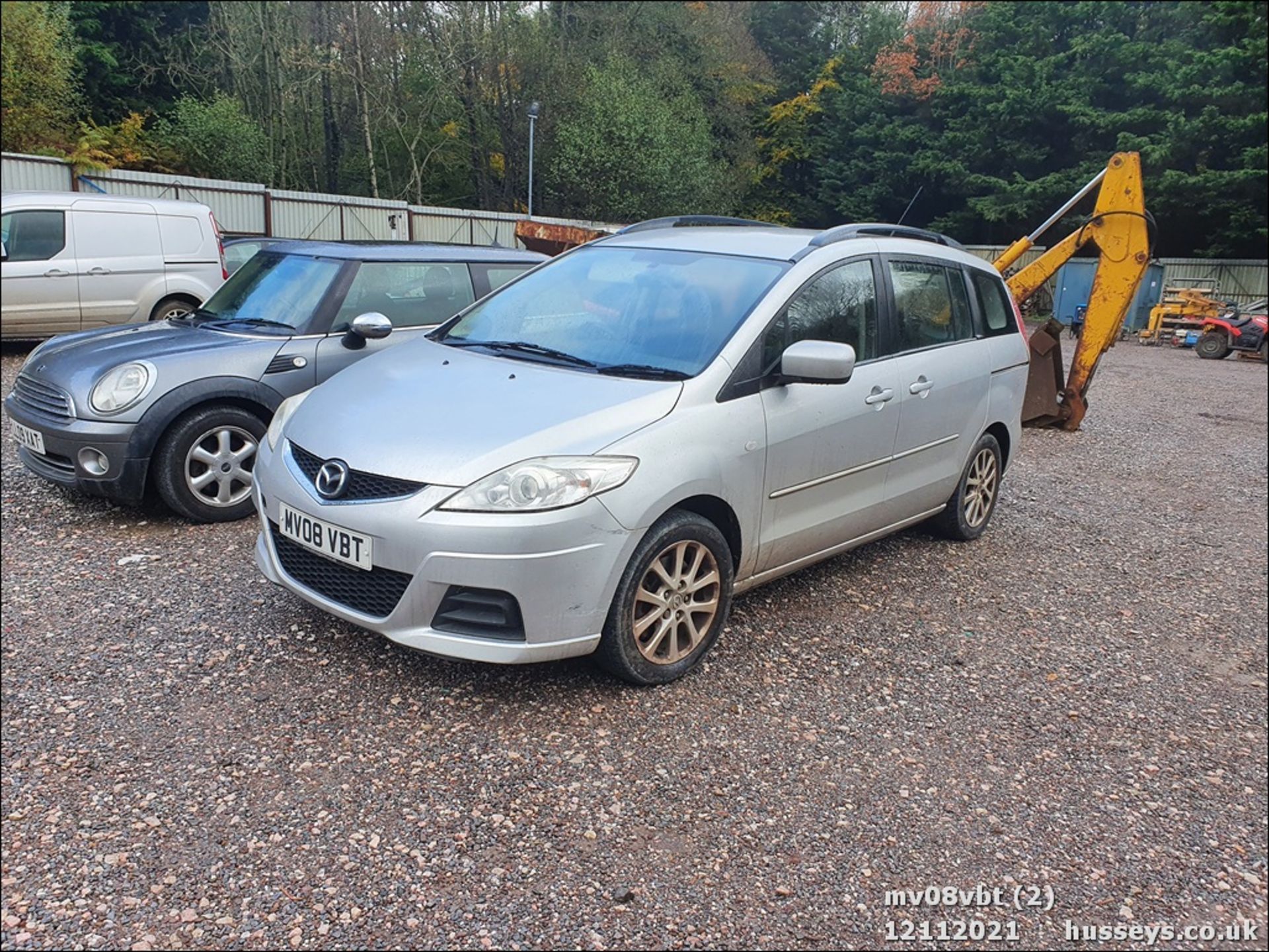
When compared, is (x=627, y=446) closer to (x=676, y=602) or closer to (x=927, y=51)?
(x=676, y=602)

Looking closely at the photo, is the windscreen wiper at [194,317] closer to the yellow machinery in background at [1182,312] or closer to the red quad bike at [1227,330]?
the red quad bike at [1227,330]

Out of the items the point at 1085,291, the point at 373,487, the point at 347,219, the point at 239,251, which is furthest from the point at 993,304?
the point at 347,219

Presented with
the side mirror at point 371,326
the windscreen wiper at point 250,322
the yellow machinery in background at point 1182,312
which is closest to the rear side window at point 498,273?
the side mirror at point 371,326

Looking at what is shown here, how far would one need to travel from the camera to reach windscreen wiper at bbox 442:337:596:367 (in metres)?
3.68

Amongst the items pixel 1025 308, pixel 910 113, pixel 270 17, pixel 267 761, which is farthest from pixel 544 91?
pixel 267 761

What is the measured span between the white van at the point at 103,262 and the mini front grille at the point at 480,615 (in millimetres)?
3327

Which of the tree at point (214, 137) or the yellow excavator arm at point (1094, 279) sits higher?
the tree at point (214, 137)

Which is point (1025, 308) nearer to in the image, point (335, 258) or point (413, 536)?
point (335, 258)

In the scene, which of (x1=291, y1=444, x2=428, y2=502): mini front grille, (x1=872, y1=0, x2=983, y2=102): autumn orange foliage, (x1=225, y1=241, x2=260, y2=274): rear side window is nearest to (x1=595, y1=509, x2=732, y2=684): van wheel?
(x1=291, y1=444, x2=428, y2=502): mini front grille

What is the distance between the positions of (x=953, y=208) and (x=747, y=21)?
38.7 feet

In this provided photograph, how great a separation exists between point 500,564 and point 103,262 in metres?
7.22

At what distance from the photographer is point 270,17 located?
22.0 metres

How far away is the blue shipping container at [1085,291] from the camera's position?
1692cm

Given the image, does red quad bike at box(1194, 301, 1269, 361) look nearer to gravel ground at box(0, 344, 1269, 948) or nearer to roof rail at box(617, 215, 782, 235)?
gravel ground at box(0, 344, 1269, 948)
